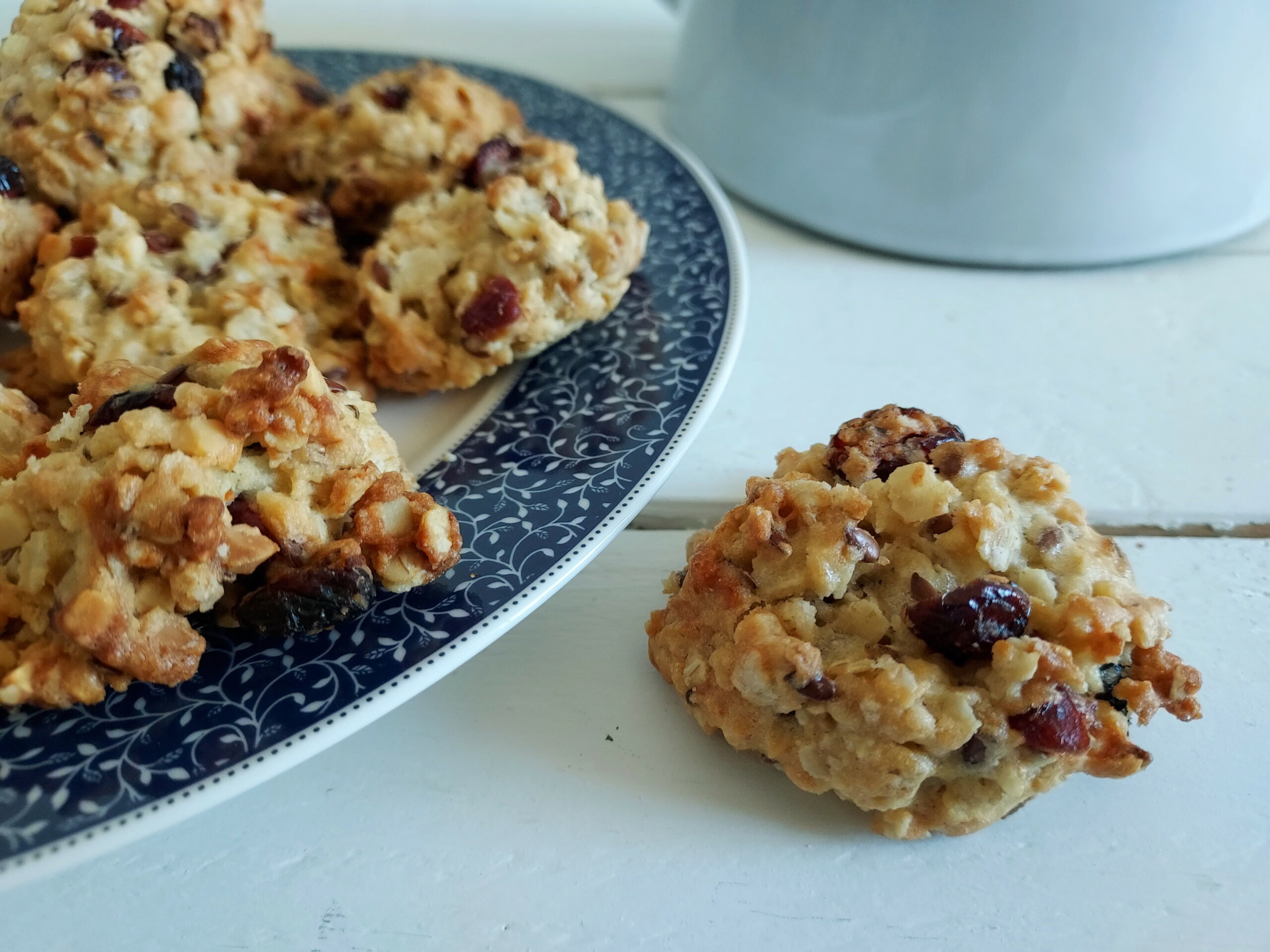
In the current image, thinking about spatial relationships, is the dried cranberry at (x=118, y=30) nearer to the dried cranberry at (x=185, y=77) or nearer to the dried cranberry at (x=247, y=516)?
the dried cranberry at (x=185, y=77)

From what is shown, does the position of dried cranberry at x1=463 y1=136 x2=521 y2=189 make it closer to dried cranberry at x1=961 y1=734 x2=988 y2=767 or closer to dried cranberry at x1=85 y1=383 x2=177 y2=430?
dried cranberry at x1=85 y1=383 x2=177 y2=430

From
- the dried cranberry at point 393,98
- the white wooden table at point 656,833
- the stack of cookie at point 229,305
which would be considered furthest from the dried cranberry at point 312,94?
the white wooden table at point 656,833

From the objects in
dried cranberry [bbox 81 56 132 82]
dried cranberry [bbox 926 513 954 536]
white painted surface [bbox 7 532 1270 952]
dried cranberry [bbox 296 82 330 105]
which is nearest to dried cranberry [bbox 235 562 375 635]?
white painted surface [bbox 7 532 1270 952]

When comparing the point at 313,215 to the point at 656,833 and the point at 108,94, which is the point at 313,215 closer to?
the point at 108,94

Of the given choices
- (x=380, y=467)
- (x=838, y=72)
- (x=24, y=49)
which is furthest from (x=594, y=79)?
(x=380, y=467)

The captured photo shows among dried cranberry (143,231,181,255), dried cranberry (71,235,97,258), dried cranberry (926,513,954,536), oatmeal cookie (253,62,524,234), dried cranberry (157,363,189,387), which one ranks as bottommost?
dried cranberry (71,235,97,258)

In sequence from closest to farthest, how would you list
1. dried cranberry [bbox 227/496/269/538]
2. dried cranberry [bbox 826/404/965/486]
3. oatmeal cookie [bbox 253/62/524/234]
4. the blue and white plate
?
the blue and white plate < dried cranberry [bbox 227/496/269/538] < dried cranberry [bbox 826/404/965/486] < oatmeal cookie [bbox 253/62/524/234]

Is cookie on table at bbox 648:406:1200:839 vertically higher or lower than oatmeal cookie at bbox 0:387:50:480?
higher
